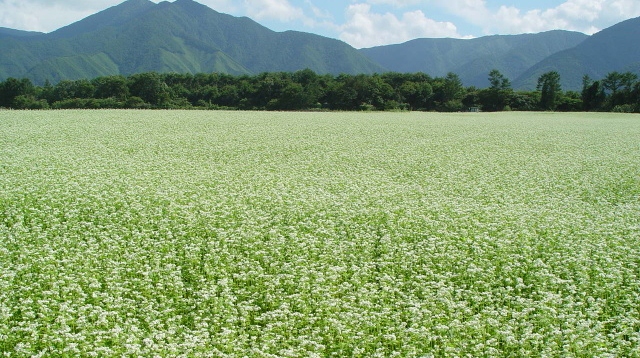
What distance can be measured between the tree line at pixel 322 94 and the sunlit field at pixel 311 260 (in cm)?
5992

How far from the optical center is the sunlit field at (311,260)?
642 centimetres

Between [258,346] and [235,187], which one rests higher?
[235,187]

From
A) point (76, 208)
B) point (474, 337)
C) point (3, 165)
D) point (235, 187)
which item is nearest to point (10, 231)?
point (76, 208)

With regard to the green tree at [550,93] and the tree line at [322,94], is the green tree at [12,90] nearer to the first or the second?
the tree line at [322,94]

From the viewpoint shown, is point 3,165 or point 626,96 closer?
point 3,165

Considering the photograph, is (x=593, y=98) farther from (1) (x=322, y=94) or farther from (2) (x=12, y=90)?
(2) (x=12, y=90)

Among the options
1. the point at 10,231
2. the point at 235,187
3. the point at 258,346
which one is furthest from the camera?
the point at 235,187

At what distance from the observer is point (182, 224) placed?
436 inches

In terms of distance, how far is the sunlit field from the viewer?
642 centimetres

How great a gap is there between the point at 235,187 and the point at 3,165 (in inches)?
351

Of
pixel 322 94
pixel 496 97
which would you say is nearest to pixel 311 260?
pixel 322 94

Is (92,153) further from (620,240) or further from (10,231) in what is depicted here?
(620,240)

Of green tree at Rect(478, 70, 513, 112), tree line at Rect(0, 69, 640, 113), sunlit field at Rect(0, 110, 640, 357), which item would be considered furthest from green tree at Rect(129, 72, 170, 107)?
sunlit field at Rect(0, 110, 640, 357)

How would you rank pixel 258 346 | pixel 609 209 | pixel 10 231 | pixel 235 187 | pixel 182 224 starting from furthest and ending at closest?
pixel 235 187 → pixel 609 209 → pixel 182 224 → pixel 10 231 → pixel 258 346
